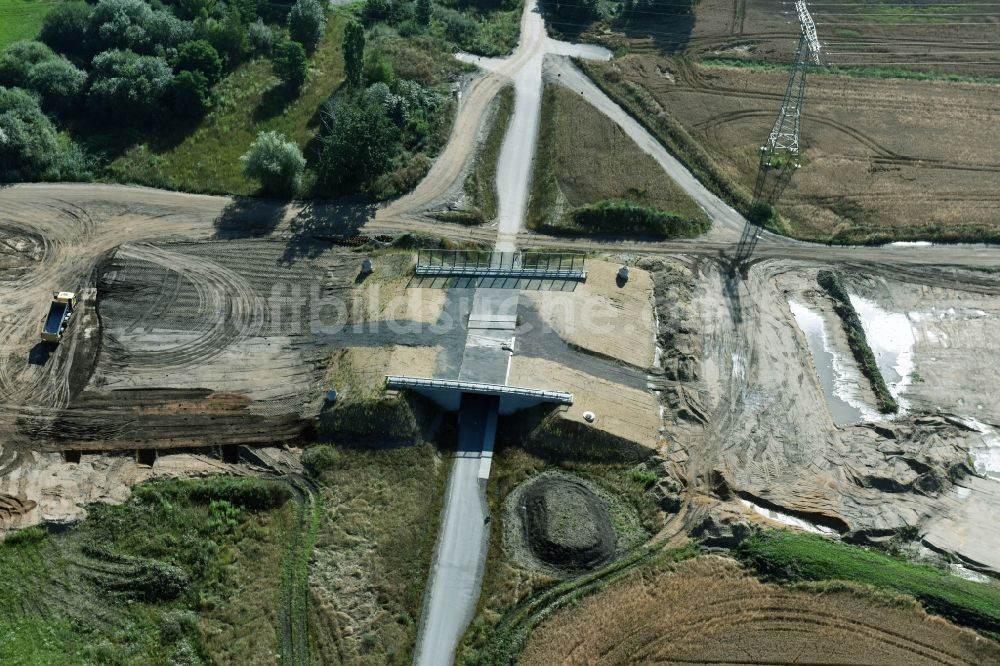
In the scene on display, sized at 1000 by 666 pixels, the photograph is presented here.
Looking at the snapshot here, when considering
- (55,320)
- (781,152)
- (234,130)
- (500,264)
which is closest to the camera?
(55,320)

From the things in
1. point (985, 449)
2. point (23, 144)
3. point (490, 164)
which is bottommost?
point (985, 449)

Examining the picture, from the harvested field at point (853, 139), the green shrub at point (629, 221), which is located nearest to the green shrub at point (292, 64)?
the harvested field at point (853, 139)

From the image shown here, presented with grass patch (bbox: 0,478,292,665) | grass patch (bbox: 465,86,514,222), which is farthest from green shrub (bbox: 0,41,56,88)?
grass patch (bbox: 0,478,292,665)

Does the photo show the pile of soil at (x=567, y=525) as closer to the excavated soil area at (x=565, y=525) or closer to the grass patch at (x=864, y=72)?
the excavated soil area at (x=565, y=525)

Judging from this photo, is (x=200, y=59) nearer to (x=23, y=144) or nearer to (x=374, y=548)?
(x=23, y=144)

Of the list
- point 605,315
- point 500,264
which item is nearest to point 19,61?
point 500,264

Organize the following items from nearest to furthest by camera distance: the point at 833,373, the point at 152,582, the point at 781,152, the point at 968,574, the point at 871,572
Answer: the point at 152,582
the point at 871,572
the point at 968,574
the point at 833,373
the point at 781,152

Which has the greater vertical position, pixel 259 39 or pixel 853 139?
pixel 259 39
